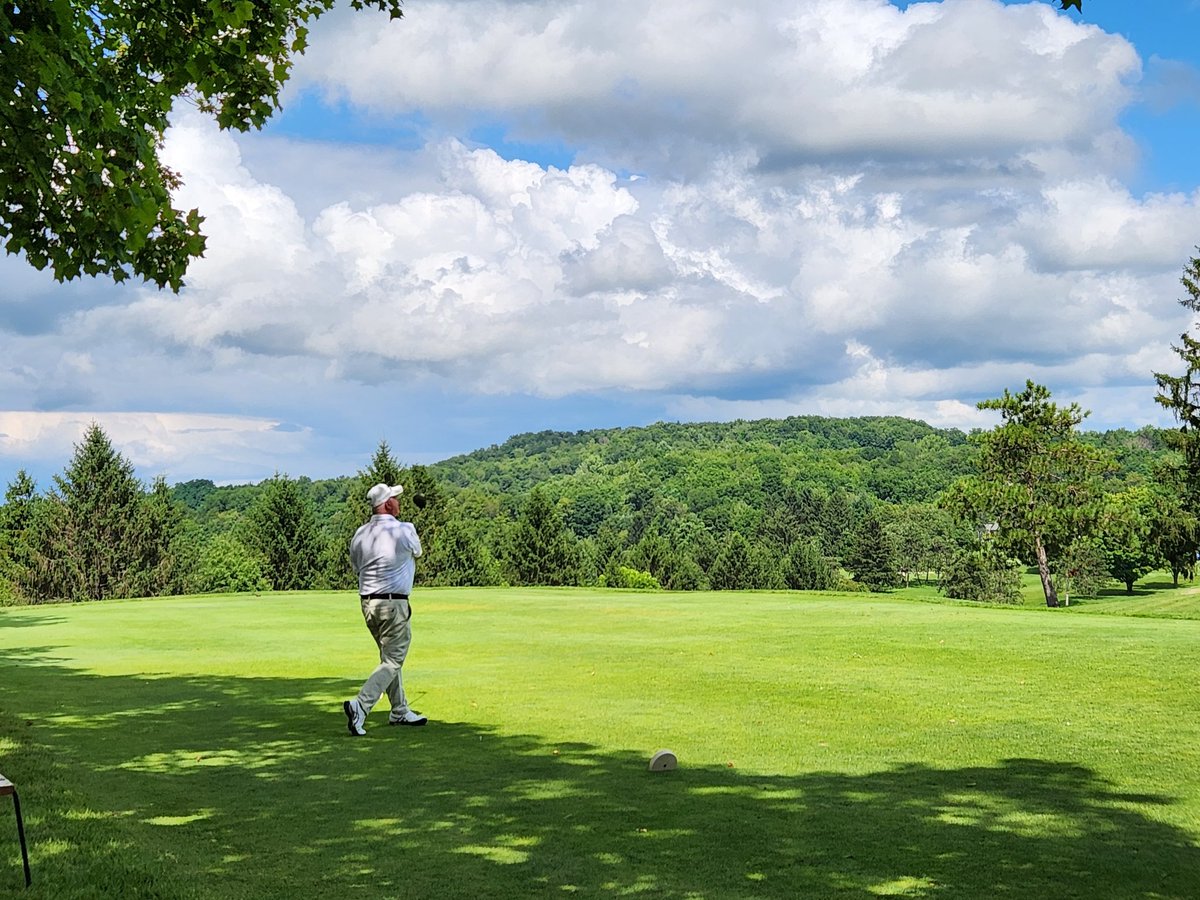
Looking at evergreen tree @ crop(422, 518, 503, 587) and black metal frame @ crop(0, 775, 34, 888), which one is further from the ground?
evergreen tree @ crop(422, 518, 503, 587)

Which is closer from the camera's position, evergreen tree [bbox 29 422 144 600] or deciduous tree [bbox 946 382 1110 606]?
deciduous tree [bbox 946 382 1110 606]

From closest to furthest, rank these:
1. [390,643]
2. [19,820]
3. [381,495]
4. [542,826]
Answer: [19,820], [542,826], [390,643], [381,495]

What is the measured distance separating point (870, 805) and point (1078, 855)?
4.72 ft

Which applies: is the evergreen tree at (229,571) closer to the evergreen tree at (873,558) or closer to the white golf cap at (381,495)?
the white golf cap at (381,495)

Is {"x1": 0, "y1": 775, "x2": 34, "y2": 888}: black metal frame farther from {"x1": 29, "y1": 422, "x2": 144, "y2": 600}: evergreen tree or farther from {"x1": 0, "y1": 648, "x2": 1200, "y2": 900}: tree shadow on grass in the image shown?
{"x1": 29, "y1": 422, "x2": 144, "y2": 600}: evergreen tree

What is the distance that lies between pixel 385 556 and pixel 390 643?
0.90 metres

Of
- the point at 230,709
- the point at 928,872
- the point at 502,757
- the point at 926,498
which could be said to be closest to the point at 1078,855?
the point at 928,872

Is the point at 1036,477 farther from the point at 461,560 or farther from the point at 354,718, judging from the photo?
the point at 354,718

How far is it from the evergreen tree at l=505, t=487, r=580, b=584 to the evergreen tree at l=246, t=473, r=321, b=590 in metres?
13.2

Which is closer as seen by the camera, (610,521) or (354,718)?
(354,718)

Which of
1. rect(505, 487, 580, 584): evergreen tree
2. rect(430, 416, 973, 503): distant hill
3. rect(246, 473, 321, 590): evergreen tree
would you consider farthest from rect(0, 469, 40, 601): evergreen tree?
rect(430, 416, 973, 503): distant hill

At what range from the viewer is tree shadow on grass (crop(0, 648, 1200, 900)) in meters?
5.96

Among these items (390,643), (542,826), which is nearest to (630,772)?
(542,826)

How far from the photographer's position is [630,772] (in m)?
8.55
